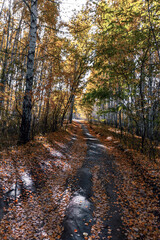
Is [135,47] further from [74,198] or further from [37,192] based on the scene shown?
[37,192]

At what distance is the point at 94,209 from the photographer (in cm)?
446

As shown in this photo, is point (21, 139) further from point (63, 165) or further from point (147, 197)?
point (147, 197)

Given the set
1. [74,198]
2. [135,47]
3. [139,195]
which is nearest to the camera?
[74,198]

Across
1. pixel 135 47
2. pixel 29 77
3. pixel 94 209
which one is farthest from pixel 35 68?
pixel 94 209

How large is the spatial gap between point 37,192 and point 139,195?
362 centimetres

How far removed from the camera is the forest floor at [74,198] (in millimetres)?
3531

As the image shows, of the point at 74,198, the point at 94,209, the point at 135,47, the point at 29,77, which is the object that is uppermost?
the point at 135,47

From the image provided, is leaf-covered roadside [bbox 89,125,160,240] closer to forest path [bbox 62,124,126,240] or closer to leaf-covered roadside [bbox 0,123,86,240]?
forest path [bbox 62,124,126,240]

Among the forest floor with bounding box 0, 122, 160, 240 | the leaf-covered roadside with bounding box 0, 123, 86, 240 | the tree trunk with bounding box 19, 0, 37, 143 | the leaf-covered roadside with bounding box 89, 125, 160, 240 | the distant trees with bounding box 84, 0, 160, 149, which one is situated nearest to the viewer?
the leaf-covered roadside with bounding box 0, 123, 86, 240

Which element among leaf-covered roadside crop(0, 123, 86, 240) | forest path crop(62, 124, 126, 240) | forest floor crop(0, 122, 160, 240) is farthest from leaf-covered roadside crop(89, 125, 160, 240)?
leaf-covered roadside crop(0, 123, 86, 240)

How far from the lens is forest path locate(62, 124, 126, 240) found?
3539 mm

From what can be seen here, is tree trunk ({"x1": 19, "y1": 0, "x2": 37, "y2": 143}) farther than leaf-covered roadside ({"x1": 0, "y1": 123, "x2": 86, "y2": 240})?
Yes

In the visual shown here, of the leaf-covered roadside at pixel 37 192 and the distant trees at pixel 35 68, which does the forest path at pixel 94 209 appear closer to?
the leaf-covered roadside at pixel 37 192

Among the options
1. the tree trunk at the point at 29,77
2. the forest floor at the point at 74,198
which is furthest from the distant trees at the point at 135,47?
the tree trunk at the point at 29,77
